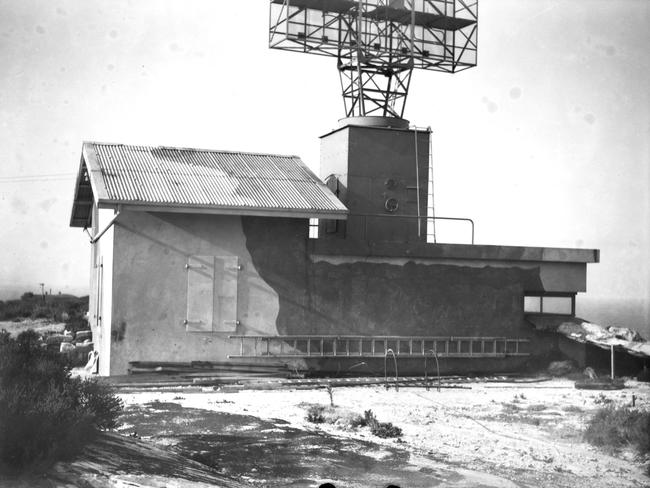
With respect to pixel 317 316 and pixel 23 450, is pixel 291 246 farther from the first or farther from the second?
pixel 23 450

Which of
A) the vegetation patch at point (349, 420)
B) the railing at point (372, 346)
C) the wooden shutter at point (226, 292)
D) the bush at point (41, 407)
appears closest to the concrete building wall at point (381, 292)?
the railing at point (372, 346)

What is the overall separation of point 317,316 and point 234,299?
1.86m

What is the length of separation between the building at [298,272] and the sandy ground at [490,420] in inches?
80.8

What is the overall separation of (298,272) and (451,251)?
3599 millimetres

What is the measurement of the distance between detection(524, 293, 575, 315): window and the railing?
1.16 meters

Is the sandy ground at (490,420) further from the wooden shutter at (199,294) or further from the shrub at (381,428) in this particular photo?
the wooden shutter at (199,294)

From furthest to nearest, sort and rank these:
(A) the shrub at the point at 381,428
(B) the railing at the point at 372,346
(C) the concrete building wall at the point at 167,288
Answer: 1. (B) the railing at the point at 372,346
2. (C) the concrete building wall at the point at 167,288
3. (A) the shrub at the point at 381,428

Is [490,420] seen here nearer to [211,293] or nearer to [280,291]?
[280,291]

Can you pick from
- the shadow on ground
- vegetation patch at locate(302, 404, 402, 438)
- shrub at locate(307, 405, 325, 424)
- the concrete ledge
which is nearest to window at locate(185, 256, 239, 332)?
the concrete ledge

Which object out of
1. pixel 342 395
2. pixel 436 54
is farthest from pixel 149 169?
pixel 436 54

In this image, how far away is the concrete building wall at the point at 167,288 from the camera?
16047 millimetres

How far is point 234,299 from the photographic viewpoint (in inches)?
660

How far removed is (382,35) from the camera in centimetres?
2028

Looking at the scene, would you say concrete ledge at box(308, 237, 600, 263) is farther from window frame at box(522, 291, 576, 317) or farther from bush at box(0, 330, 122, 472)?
bush at box(0, 330, 122, 472)
